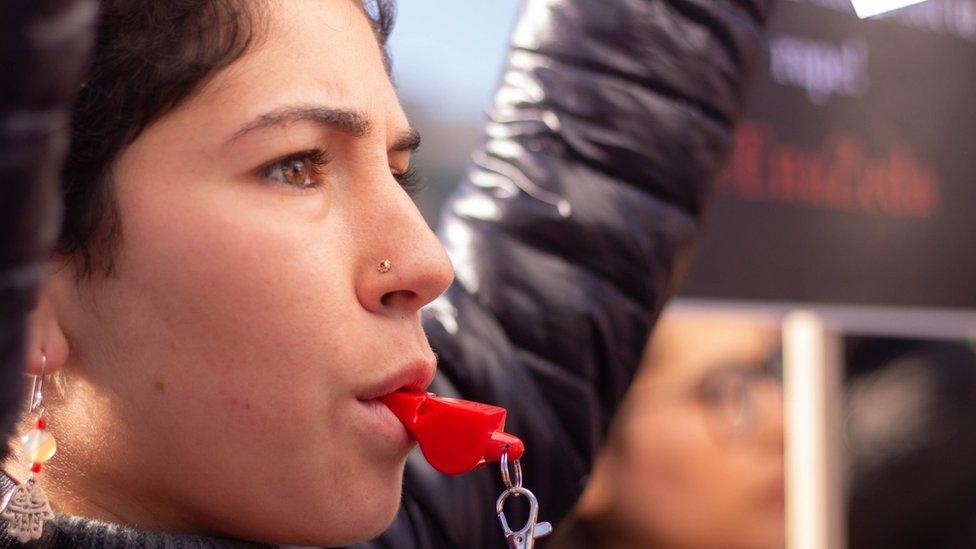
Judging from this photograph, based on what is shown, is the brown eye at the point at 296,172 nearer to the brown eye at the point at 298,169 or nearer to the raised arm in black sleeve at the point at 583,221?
the brown eye at the point at 298,169

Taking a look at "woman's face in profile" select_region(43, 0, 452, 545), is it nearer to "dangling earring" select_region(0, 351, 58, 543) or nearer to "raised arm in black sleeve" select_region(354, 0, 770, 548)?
"dangling earring" select_region(0, 351, 58, 543)

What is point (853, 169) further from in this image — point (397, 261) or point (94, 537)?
point (94, 537)

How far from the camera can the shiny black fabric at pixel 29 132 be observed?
1.02 ft

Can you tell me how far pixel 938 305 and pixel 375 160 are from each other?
1.83 m

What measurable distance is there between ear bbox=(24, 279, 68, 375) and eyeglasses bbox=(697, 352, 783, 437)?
4.88ft

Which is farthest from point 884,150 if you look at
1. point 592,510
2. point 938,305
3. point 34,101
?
point 34,101

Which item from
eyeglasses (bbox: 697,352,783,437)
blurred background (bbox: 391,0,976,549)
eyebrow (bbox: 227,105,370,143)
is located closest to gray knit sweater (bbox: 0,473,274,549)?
eyebrow (bbox: 227,105,370,143)

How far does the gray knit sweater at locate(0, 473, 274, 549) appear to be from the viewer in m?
0.67

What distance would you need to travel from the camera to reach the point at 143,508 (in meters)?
0.73

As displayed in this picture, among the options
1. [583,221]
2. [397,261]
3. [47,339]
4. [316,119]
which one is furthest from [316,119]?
[583,221]

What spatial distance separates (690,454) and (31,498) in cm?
146

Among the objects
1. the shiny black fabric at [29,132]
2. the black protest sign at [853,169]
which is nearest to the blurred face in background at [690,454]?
the black protest sign at [853,169]

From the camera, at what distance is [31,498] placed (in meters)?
0.65

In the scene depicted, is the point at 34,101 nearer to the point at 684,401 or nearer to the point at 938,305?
the point at 684,401
